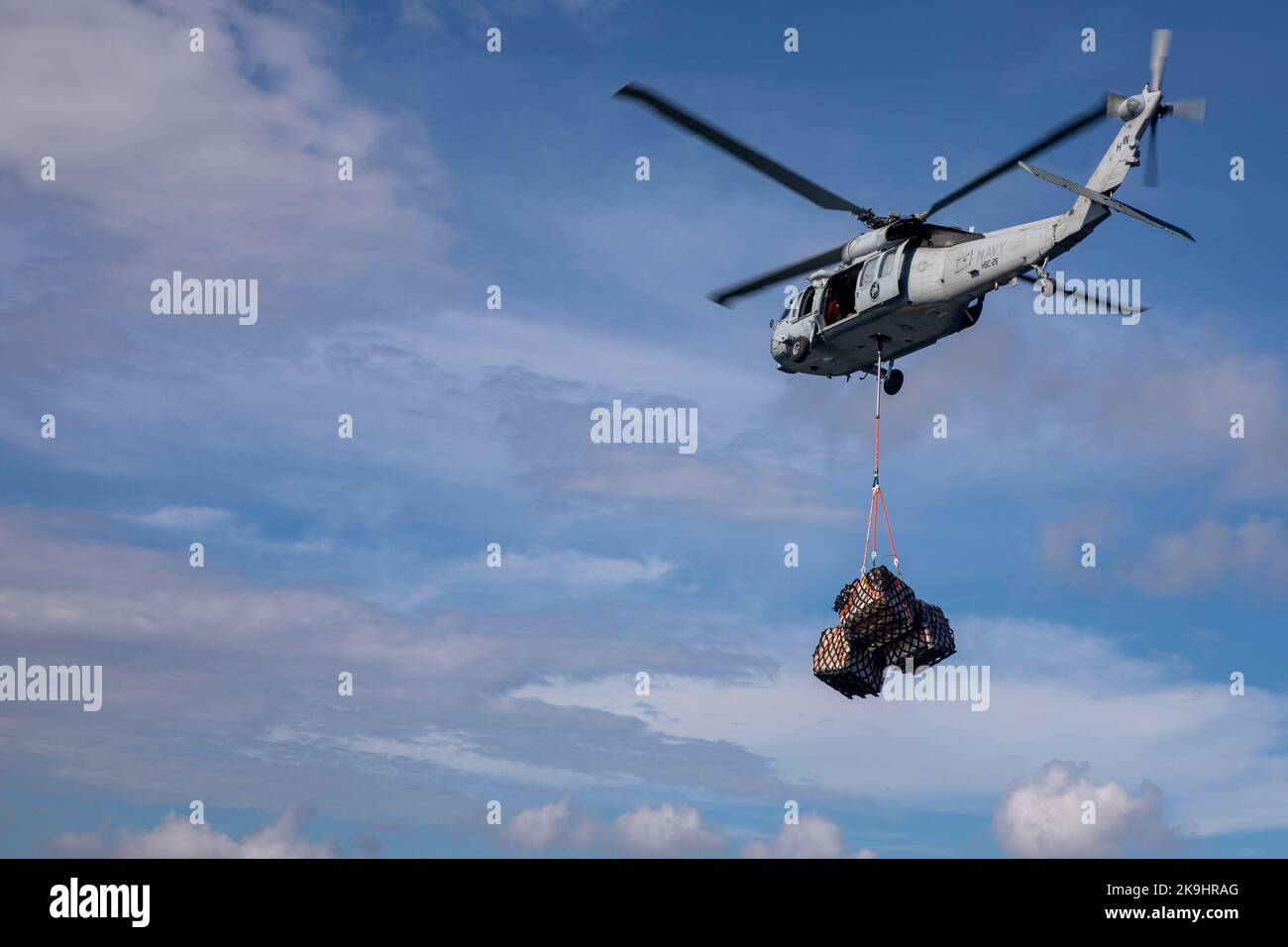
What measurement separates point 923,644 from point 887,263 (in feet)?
42.1

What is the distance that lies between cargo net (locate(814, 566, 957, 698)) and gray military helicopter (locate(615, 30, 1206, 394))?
809 centimetres

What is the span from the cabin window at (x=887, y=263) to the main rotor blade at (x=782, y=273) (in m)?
1.94

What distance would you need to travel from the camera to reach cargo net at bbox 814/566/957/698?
52062mm

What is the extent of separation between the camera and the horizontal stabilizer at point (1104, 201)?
45.1 meters

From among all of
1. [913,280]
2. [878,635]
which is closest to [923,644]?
[878,635]

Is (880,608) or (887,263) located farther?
(887,263)

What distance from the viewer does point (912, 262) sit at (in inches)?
2067

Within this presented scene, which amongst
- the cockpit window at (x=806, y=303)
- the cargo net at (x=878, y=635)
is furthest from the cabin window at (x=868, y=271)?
the cargo net at (x=878, y=635)

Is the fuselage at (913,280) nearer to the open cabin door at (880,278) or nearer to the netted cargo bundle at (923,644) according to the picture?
the open cabin door at (880,278)

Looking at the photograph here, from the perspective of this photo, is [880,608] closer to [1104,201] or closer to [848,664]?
[848,664]

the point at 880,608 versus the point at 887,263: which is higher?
the point at 887,263
